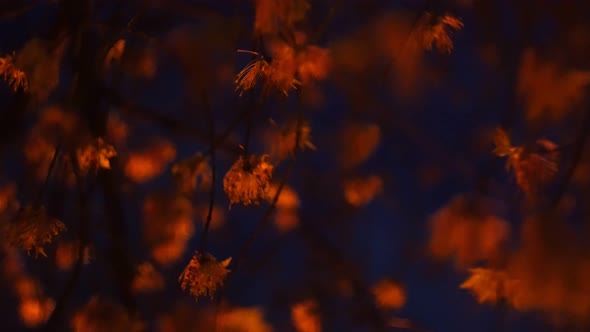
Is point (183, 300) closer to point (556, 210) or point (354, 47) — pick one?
point (354, 47)

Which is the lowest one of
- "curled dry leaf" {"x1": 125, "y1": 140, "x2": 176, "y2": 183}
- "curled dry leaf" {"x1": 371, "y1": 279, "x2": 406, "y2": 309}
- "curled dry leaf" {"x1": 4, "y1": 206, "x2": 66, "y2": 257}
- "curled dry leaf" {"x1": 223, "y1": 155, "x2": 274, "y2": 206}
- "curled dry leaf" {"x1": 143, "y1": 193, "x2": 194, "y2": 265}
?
"curled dry leaf" {"x1": 4, "y1": 206, "x2": 66, "y2": 257}

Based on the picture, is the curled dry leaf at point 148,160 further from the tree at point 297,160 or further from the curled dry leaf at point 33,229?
the curled dry leaf at point 33,229

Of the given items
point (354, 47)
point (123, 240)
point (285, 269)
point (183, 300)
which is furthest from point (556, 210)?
point (285, 269)

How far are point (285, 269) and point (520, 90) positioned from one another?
1.22 metres

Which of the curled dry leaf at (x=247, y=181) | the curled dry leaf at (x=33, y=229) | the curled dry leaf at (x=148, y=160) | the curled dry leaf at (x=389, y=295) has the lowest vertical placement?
the curled dry leaf at (x=33, y=229)

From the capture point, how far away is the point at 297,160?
4.85 feet

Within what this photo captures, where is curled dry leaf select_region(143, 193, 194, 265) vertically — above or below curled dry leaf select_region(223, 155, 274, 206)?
below

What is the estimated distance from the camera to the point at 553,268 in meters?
0.80

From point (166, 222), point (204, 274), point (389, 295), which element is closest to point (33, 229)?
point (204, 274)

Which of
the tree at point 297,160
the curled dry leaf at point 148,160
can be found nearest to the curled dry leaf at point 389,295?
the tree at point 297,160

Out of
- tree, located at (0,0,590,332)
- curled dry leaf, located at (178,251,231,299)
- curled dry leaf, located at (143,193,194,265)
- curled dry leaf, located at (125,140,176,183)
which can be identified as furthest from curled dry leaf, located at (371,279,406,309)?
curled dry leaf, located at (178,251,231,299)

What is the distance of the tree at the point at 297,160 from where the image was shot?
2.85 ft

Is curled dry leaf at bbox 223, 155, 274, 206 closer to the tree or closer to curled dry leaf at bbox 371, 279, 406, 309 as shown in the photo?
the tree

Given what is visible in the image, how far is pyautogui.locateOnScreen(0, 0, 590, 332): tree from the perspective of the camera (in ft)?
2.85
